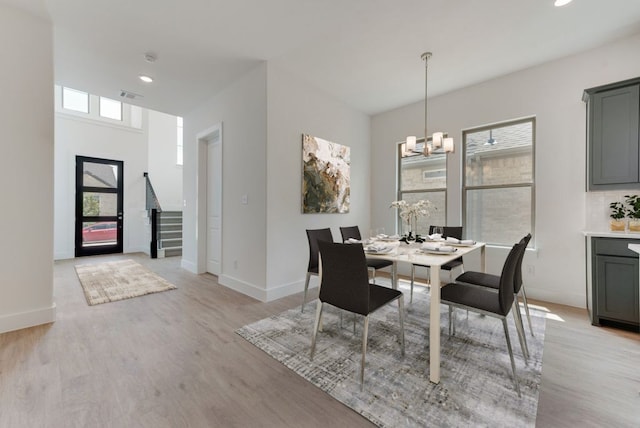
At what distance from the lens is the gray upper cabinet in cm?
246

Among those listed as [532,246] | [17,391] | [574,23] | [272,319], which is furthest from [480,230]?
[17,391]

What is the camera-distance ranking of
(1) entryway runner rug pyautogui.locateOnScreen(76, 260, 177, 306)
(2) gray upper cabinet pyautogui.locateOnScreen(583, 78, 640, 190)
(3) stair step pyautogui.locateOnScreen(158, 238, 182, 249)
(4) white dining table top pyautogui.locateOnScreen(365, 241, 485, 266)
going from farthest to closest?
(3) stair step pyautogui.locateOnScreen(158, 238, 182, 249)
(1) entryway runner rug pyautogui.locateOnScreen(76, 260, 177, 306)
(2) gray upper cabinet pyautogui.locateOnScreen(583, 78, 640, 190)
(4) white dining table top pyautogui.locateOnScreen(365, 241, 485, 266)

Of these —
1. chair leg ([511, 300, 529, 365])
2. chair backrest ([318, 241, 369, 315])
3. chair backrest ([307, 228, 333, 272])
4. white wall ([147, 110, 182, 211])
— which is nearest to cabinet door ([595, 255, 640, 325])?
chair leg ([511, 300, 529, 365])

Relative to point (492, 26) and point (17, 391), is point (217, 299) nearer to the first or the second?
point (17, 391)

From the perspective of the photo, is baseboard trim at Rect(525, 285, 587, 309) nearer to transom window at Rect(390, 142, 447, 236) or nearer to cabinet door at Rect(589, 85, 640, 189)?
cabinet door at Rect(589, 85, 640, 189)

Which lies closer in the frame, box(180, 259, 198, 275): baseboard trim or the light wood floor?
the light wood floor

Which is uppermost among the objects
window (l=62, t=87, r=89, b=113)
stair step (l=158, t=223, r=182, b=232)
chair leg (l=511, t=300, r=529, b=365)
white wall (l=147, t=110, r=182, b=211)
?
window (l=62, t=87, r=89, b=113)

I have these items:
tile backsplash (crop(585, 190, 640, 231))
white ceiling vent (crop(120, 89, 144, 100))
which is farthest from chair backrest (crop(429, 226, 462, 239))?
white ceiling vent (crop(120, 89, 144, 100))

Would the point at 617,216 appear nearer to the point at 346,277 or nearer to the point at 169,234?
the point at 346,277

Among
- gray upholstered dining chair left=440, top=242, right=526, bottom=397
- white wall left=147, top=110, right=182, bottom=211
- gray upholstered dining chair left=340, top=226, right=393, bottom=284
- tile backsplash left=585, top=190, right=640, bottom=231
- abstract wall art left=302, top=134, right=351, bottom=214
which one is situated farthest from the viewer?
white wall left=147, top=110, right=182, bottom=211

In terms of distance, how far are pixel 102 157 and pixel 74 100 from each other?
1397mm

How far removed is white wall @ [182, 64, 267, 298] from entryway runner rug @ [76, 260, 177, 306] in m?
1.04

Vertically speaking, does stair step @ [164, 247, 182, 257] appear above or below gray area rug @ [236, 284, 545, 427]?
above

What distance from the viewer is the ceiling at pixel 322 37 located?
2305 mm
